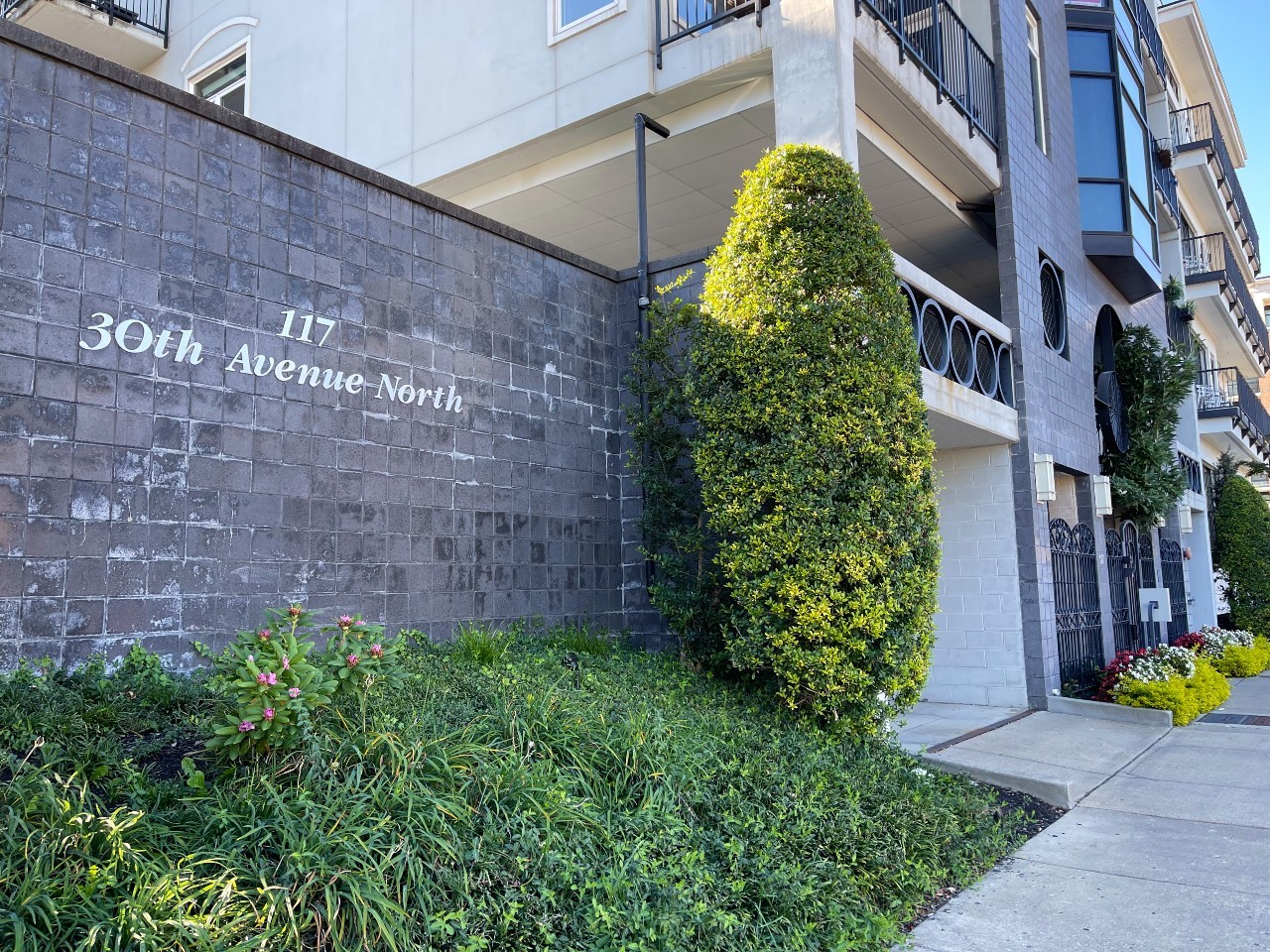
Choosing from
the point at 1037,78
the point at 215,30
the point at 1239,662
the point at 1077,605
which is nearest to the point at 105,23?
the point at 215,30

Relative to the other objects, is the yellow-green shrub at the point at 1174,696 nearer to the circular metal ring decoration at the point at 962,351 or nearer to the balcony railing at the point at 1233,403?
the circular metal ring decoration at the point at 962,351

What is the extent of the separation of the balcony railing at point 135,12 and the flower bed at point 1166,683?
15.3 metres

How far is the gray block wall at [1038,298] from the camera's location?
35.6 feet

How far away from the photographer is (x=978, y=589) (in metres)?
11.0

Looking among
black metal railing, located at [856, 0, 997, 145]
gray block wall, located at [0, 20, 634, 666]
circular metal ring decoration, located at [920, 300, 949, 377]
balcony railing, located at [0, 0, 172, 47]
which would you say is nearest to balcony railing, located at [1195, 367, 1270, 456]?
black metal railing, located at [856, 0, 997, 145]

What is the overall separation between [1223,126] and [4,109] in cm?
2788

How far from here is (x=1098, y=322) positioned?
15055 mm

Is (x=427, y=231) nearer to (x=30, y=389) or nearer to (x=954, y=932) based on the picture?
Answer: (x=30, y=389)

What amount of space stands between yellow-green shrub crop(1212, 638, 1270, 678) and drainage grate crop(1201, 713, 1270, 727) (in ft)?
15.3

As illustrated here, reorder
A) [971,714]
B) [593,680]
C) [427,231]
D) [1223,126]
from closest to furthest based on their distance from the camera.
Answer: [593,680] → [427,231] → [971,714] → [1223,126]

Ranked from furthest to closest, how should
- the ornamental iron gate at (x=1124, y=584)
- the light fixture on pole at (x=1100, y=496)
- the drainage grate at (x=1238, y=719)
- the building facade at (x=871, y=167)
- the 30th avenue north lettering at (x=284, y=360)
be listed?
the ornamental iron gate at (x=1124, y=584), the light fixture on pole at (x=1100, y=496), the drainage grate at (x=1238, y=719), the building facade at (x=871, y=167), the 30th avenue north lettering at (x=284, y=360)

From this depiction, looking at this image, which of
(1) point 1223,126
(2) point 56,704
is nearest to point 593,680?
(2) point 56,704

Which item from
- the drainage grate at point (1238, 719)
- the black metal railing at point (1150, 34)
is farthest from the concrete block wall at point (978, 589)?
the black metal railing at point (1150, 34)

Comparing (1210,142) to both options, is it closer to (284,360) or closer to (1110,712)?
(1110,712)
